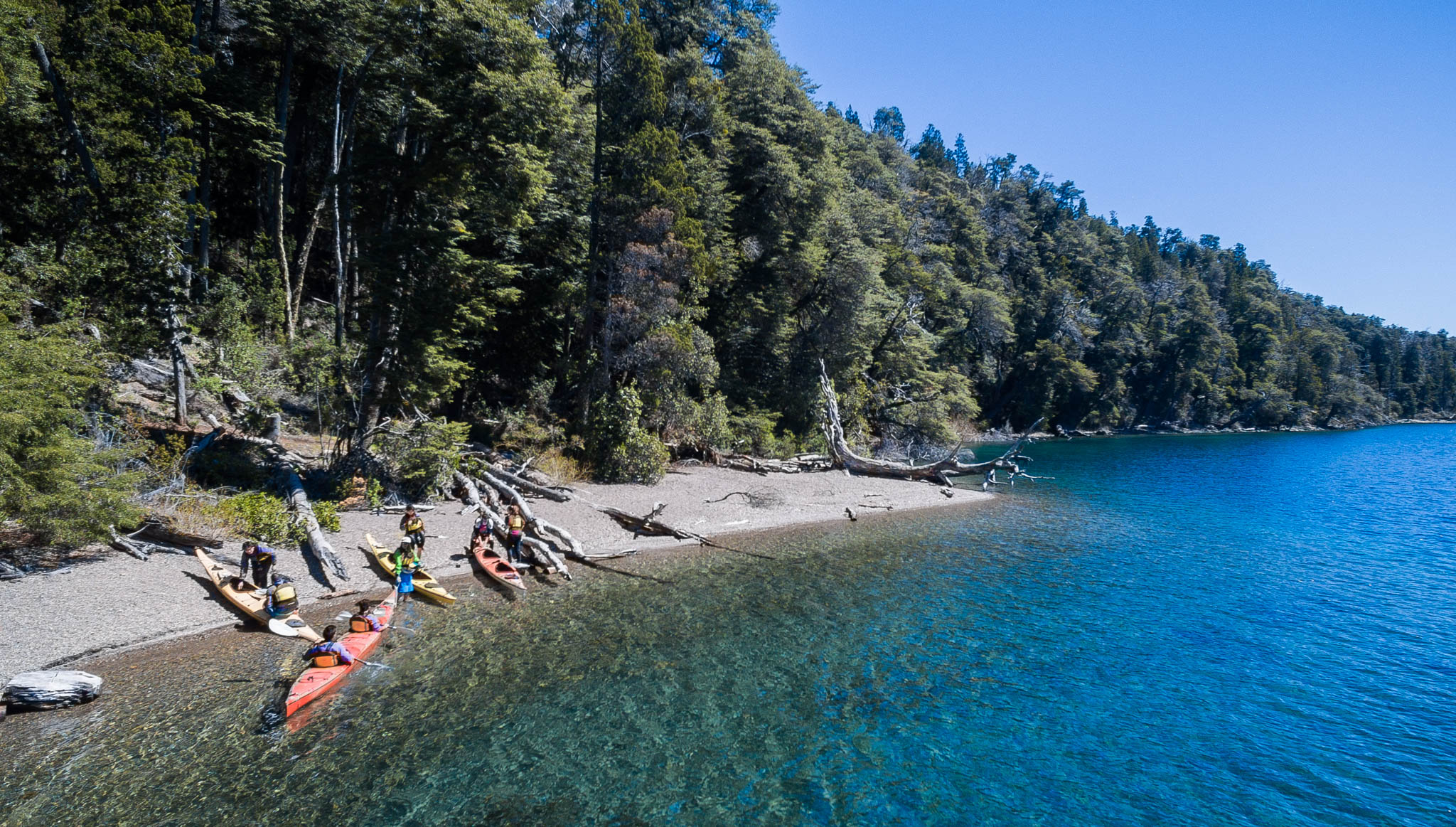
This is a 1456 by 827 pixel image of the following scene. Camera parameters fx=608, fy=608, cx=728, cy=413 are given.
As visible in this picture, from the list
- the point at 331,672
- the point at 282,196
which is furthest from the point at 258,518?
the point at 282,196

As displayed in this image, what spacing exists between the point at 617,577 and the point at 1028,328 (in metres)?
63.0

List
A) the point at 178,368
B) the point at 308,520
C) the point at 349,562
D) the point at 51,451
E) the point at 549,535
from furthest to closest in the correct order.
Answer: the point at 178,368 → the point at 549,535 → the point at 308,520 → the point at 349,562 → the point at 51,451

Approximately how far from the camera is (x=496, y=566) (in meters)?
15.7

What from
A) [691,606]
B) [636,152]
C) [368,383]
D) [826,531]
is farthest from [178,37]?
[826,531]

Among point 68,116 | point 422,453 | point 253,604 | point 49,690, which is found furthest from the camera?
point 422,453

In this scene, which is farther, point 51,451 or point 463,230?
point 463,230

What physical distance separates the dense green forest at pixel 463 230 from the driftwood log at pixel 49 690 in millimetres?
3853

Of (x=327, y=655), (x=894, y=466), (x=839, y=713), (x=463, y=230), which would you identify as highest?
(x=463, y=230)

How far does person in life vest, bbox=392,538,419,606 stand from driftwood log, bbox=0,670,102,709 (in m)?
5.06

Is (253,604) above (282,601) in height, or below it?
below

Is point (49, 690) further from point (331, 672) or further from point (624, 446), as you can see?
point (624, 446)

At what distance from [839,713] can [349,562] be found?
1246 cm

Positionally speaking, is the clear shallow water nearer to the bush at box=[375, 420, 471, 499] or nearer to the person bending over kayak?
the person bending over kayak

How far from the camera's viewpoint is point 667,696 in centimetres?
1057
